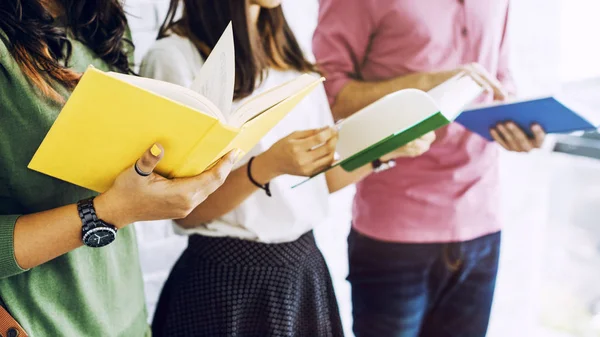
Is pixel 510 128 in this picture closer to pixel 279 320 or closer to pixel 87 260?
pixel 279 320

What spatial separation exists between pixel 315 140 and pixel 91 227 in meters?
0.32

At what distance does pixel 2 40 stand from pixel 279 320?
1.89 ft

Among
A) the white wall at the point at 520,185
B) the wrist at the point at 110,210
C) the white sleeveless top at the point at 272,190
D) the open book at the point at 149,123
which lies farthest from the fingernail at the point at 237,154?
the white wall at the point at 520,185

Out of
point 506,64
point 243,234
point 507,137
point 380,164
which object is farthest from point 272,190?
point 506,64

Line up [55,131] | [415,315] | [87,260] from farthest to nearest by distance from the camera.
Result: [415,315] < [87,260] < [55,131]

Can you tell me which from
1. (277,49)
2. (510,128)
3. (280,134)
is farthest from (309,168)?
(510,128)

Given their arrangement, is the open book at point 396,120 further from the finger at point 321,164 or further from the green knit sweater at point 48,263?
the green knit sweater at point 48,263

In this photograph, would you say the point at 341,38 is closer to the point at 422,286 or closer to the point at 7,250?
the point at 422,286

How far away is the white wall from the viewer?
3.11ft

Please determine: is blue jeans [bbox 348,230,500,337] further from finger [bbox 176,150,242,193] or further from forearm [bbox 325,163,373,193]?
finger [bbox 176,150,242,193]

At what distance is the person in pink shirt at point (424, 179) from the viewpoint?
3.00 feet

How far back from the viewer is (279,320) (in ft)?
2.77

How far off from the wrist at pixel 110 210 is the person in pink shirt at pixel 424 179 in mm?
510

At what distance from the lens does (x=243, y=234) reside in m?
0.83
